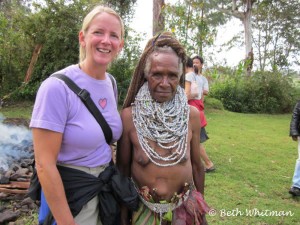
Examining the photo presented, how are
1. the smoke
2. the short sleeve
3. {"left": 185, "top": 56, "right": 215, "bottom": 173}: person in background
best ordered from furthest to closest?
{"left": 185, "top": 56, "right": 215, "bottom": 173}: person in background
the smoke
the short sleeve

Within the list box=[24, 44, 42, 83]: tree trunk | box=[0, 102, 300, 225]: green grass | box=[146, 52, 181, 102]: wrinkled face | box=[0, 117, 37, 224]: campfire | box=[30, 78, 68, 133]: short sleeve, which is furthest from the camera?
box=[24, 44, 42, 83]: tree trunk

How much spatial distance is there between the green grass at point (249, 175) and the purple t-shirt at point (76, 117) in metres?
2.61

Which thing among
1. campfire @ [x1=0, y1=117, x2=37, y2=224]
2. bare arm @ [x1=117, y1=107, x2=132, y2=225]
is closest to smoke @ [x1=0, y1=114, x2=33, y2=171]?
campfire @ [x1=0, y1=117, x2=37, y2=224]

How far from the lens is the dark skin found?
202 centimetres

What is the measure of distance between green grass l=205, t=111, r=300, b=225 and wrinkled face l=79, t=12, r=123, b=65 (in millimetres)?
2830

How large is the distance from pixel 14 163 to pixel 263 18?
2720 cm

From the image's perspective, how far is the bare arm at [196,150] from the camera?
2193 millimetres

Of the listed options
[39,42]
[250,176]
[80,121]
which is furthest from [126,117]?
[39,42]

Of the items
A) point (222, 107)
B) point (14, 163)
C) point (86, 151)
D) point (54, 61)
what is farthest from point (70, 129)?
point (222, 107)

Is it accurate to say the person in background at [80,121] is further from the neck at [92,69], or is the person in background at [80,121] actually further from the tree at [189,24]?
the tree at [189,24]

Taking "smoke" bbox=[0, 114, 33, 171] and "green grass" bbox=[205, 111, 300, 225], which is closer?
"green grass" bbox=[205, 111, 300, 225]

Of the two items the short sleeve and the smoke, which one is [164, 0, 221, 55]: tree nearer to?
the smoke

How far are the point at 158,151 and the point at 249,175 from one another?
13.3 ft

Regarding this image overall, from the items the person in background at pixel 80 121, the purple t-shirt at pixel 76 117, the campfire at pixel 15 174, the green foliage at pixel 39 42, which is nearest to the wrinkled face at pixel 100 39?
the person in background at pixel 80 121
